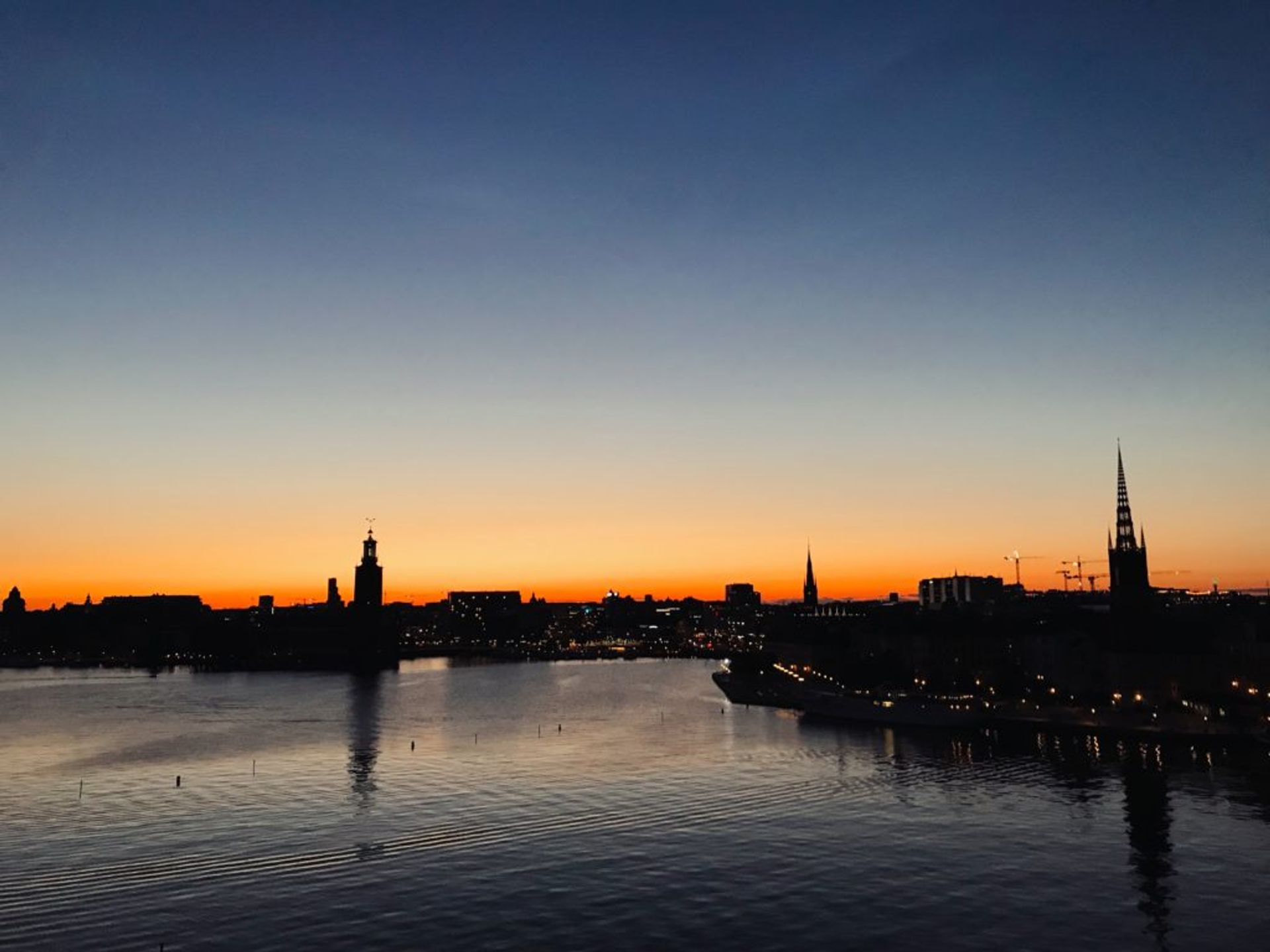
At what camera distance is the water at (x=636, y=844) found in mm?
34438

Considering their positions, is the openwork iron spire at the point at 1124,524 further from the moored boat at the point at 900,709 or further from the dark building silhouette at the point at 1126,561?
the moored boat at the point at 900,709

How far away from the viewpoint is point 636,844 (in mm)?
46500

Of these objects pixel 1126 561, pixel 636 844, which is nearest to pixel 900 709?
pixel 636 844

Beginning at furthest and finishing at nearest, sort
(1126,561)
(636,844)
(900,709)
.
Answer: (1126,561) < (900,709) < (636,844)

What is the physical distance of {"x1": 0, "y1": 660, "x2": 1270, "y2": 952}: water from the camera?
113 ft

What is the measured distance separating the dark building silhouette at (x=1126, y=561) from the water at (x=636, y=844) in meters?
78.9

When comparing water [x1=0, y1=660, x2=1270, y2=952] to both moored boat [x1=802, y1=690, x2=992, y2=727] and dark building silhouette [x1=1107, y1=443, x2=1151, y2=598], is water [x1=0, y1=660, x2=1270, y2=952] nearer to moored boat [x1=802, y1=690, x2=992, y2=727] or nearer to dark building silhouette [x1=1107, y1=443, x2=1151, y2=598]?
moored boat [x1=802, y1=690, x2=992, y2=727]

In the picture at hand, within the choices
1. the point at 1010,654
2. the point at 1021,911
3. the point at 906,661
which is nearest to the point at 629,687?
the point at 906,661

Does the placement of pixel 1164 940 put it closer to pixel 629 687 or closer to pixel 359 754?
pixel 359 754

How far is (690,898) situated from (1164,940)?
16.6m

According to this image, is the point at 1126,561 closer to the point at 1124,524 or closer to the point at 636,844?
the point at 1124,524

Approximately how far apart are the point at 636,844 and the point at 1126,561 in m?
128

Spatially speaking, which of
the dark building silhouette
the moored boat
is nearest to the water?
the moored boat

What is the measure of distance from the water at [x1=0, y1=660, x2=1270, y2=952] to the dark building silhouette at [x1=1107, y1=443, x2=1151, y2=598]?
259 feet
